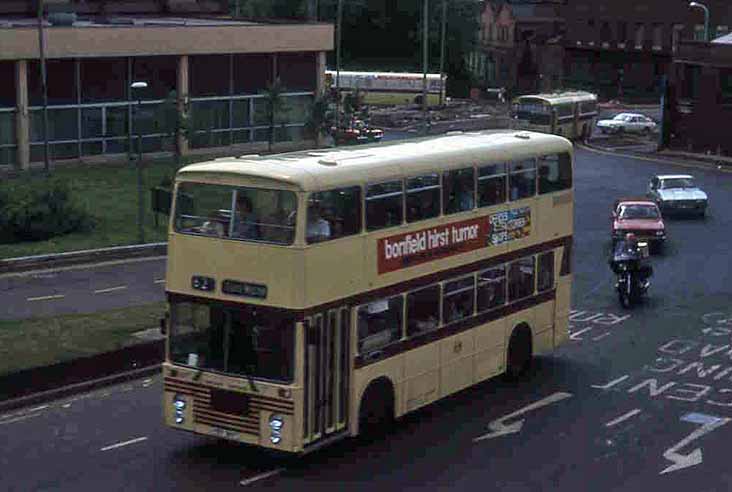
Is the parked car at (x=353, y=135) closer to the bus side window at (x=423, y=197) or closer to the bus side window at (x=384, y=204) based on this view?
the bus side window at (x=423, y=197)

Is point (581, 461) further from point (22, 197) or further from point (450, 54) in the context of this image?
point (450, 54)

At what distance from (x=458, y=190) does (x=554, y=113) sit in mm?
54561

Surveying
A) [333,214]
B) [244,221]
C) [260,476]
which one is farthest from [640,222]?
[260,476]

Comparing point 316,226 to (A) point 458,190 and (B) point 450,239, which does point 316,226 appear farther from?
(A) point 458,190

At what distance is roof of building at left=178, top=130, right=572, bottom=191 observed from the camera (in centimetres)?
1856

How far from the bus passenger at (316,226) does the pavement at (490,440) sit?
3179mm

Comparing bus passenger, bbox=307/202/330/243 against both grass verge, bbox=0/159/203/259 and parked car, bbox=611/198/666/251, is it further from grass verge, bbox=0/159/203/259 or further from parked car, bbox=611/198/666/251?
parked car, bbox=611/198/666/251

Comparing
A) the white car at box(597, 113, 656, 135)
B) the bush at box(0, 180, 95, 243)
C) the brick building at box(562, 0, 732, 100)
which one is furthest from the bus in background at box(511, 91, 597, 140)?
the bush at box(0, 180, 95, 243)

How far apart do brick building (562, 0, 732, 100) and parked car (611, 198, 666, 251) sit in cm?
5672

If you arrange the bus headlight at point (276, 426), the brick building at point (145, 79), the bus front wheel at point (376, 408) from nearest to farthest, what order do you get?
the bus headlight at point (276, 426)
the bus front wheel at point (376, 408)
the brick building at point (145, 79)

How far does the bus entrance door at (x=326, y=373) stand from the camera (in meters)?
18.3

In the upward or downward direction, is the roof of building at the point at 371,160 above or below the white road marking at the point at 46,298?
above

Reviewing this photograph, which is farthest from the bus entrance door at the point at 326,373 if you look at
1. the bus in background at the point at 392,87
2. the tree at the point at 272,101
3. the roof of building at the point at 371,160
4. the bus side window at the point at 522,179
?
the bus in background at the point at 392,87

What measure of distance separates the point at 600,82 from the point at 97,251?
78.8 meters
